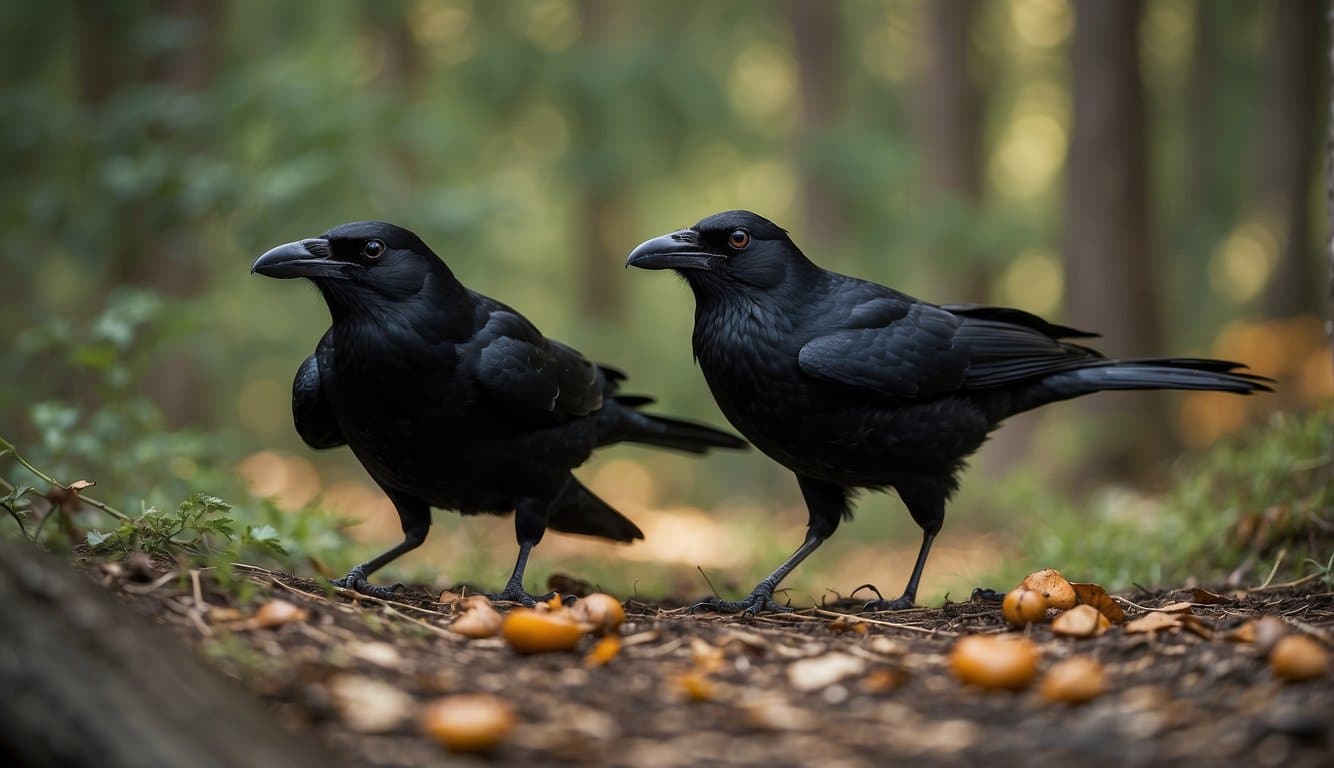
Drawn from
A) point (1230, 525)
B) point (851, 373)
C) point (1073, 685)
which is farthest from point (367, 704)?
point (1230, 525)

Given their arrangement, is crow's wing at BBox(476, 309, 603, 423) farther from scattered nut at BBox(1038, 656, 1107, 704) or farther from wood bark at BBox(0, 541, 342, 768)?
scattered nut at BBox(1038, 656, 1107, 704)

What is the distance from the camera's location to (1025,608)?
3473mm

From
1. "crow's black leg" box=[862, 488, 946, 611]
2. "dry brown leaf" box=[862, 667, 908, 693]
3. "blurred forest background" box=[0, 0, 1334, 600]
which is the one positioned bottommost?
"dry brown leaf" box=[862, 667, 908, 693]

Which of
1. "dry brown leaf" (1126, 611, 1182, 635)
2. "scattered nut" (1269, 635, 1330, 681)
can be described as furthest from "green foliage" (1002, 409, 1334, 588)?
"scattered nut" (1269, 635, 1330, 681)

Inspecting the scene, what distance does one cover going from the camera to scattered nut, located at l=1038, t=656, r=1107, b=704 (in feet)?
8.05

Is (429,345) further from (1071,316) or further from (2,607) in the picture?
(1071,316)

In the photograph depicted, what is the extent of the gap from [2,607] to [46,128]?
800 cm

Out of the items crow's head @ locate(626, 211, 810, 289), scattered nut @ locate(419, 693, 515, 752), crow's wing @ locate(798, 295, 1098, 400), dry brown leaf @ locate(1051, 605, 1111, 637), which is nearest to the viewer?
scattered nut @ locate(419, 693, 515, 752)

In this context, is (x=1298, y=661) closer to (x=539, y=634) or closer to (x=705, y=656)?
(x=705, y=656)

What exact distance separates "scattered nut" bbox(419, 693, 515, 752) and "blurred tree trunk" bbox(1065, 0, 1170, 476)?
8041mm

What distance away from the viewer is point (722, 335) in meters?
4.49

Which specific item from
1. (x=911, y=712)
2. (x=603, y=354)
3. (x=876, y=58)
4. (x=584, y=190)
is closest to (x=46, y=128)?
(x=584, y=190)

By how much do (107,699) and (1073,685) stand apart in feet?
6.54

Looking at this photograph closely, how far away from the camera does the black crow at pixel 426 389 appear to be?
4.12m
